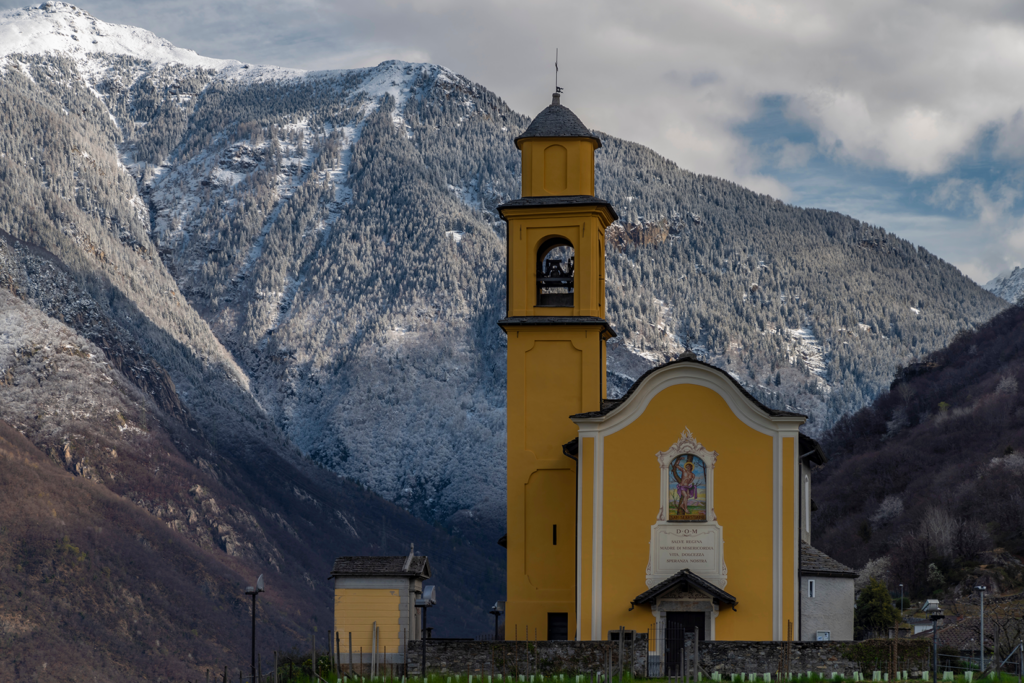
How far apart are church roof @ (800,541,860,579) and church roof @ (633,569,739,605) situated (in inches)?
135

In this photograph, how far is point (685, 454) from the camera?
37844mm

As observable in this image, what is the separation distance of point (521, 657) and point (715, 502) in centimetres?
737

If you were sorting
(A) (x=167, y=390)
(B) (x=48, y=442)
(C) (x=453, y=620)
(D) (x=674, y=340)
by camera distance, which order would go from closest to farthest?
(B) (x=48, y=442), (C) (x=453, y=620), (A) (x=167, y=390), (D) (x=674, y=340)

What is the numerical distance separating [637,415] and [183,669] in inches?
3033

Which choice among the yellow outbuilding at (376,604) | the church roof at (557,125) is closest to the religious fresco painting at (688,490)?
the yellow outbuilding at (376,604)

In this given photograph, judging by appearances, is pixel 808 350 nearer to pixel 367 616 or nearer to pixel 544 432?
pixel 544 432

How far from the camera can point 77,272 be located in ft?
508

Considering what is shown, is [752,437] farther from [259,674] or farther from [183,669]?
[183,669]

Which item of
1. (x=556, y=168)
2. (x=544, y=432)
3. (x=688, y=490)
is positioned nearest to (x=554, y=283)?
(x=556, y=168)

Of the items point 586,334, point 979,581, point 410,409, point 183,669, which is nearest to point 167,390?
point 410,409

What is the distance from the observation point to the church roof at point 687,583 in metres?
36.6

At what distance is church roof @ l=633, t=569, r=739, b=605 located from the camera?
120ft

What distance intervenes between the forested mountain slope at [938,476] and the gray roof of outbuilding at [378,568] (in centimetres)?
4976

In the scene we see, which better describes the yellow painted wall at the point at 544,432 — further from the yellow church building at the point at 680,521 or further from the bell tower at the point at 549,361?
the yellow church building at the point at 680,521
